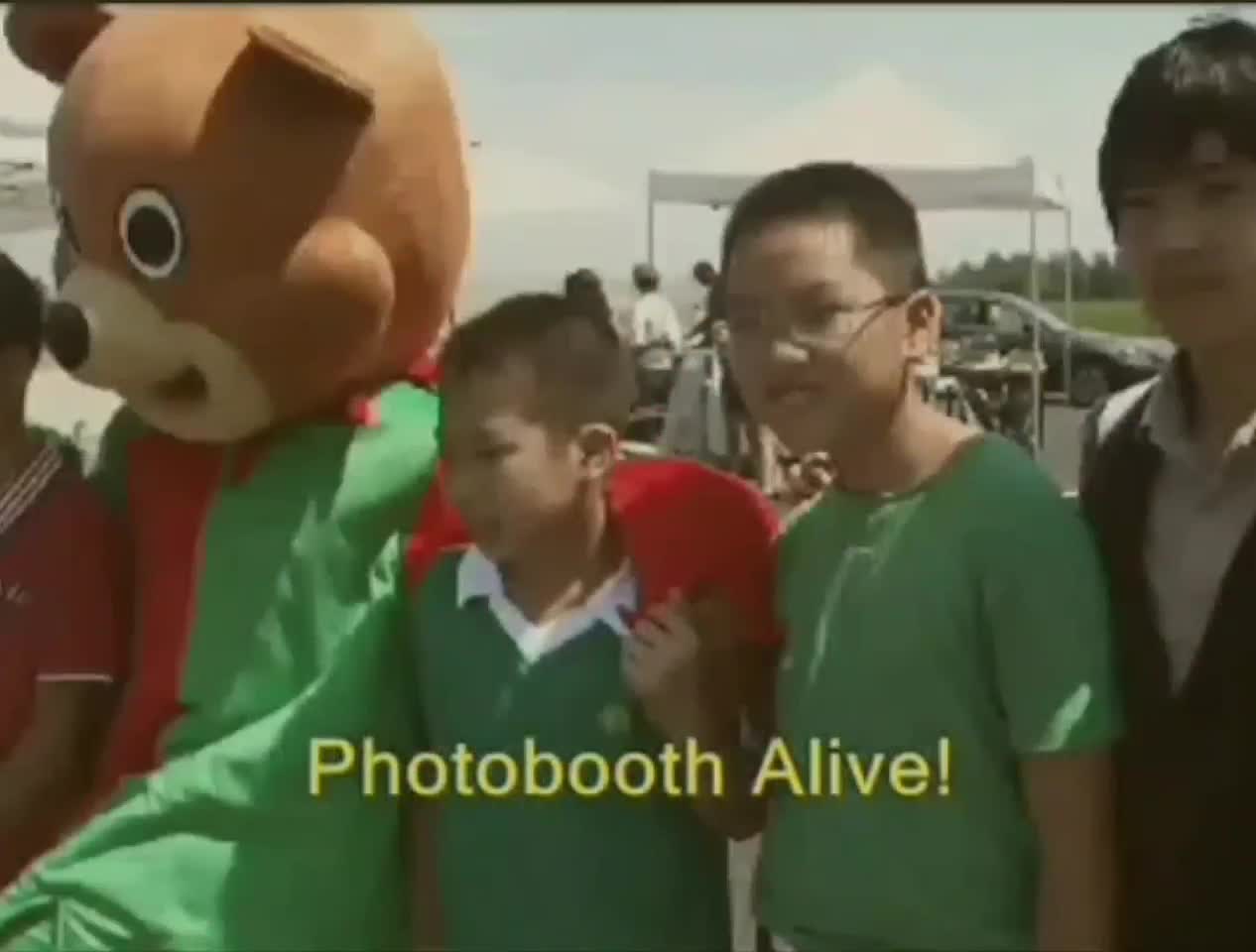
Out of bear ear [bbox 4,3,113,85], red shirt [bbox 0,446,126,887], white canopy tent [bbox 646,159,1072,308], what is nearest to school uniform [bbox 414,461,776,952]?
red shirt [bbox 0,446,126,887]

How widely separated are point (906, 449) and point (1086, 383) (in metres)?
10.6

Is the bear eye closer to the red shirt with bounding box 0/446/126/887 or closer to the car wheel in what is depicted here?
the red shirt with bounding box 0/446/126/887

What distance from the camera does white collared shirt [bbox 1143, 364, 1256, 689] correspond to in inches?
59.9

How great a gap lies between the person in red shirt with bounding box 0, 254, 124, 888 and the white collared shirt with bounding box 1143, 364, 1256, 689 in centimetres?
105

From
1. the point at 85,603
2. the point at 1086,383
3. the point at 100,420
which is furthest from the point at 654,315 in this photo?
the point at 85,603

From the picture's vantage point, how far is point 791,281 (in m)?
1.58

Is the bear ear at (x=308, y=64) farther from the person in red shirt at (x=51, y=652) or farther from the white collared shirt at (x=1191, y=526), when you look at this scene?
the white collared shirt at (x=1191, y=526)

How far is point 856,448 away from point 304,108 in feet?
2.10

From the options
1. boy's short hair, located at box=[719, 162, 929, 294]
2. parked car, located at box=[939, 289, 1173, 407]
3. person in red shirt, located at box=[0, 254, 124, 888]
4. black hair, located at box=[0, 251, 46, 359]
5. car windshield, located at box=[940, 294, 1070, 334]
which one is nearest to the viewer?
boy's short hair, located at box=[719, 162, 929, 294]

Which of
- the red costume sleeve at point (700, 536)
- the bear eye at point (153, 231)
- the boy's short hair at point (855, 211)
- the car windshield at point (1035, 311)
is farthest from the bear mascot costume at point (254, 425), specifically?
the car windshield at point (1035, 311)

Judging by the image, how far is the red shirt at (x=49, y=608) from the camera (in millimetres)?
1860

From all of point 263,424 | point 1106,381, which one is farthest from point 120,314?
point 1106,381

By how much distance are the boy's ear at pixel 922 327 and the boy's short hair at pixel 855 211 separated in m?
0.01

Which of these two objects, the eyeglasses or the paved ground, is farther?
the paved ground
